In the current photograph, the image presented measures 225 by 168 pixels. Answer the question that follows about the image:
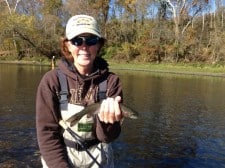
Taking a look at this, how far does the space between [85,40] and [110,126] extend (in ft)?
3.08

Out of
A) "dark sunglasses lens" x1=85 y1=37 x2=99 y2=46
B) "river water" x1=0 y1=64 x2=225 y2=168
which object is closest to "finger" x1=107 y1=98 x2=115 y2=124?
"dark sunglasses lens" x1=85 y1=37 x2=99 y2=46

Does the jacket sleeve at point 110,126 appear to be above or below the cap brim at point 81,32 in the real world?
below

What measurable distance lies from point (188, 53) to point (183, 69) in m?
9.28

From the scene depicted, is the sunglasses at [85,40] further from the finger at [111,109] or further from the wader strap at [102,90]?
the finger at [111,109]

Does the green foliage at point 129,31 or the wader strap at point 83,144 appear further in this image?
the green foliage at point 129,31

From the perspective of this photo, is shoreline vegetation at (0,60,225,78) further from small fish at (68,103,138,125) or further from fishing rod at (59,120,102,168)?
small fish at (68,103,138,125)

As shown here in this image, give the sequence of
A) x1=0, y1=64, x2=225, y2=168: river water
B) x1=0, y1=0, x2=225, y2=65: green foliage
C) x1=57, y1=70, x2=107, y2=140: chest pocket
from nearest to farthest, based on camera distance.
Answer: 1. x1=57, y1=70, x2=107, y2=140: chest pocket
2. x1=0, y1=64, x2=225, y2=168: river water
3. x1=0, y1=0, x2=225, y2=65: green foliage

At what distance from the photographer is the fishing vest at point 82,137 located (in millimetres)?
4035

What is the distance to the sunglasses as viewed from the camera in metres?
4.02

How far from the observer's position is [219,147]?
1784 centimetres

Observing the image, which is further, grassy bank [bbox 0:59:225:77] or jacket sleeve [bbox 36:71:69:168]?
grassy bank [bbox 0:59:225:77]

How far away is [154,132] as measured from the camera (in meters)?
20.2

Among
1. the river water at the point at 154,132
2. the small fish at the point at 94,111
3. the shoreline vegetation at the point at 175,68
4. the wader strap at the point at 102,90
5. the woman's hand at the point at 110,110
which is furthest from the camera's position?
the shoreline vegetation at the point at 175,68

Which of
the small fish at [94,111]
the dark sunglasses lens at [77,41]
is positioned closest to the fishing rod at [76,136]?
the small fish at [94,111]
